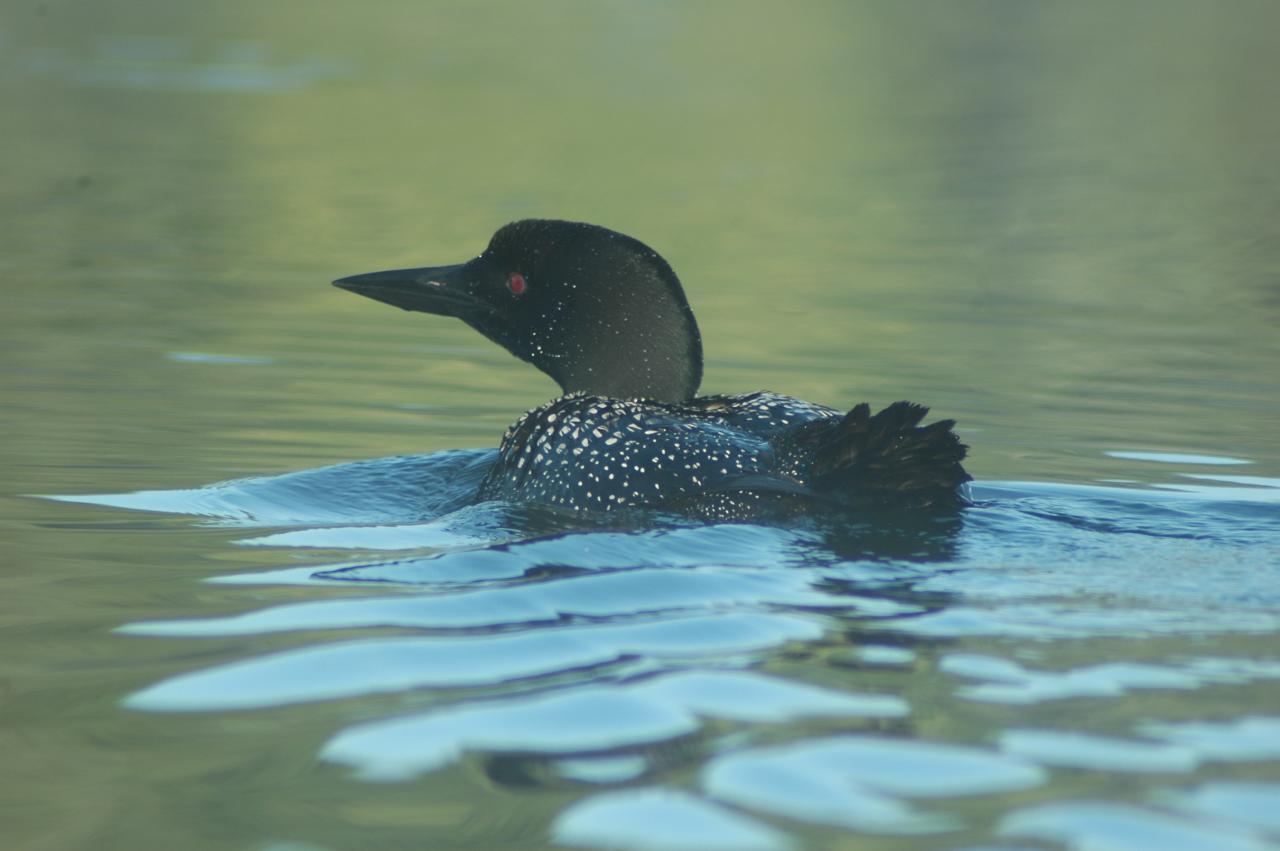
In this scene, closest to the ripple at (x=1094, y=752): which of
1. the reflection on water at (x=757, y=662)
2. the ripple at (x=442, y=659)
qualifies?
the reflection on water at (x=757, y=662)

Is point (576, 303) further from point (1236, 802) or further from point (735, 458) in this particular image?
point (1236, 802)

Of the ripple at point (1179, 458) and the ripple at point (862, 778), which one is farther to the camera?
the ripple at point (1179, 458)

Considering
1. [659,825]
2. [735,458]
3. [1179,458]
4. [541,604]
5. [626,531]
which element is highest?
[1179,458]

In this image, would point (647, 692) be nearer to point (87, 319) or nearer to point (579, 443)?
point (579, 443)

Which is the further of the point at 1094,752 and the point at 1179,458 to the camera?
the point at 1179,458

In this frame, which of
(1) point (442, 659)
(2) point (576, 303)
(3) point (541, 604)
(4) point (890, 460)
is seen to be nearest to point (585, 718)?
(1) point (442, 659)

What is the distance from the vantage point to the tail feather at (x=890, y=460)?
15.0ft

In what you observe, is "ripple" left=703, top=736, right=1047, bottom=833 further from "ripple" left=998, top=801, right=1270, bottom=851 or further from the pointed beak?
the pointed beak

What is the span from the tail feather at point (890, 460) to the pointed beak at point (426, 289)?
5.47ft

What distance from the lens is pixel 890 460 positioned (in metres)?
4.63

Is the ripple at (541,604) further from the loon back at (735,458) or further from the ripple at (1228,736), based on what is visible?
the ripple at (1228,736)

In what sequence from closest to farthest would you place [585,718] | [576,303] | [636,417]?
[585,718] < [636,417] < [576,303]

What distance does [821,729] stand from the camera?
3162 millimetres

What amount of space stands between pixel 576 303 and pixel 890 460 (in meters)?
1.41
